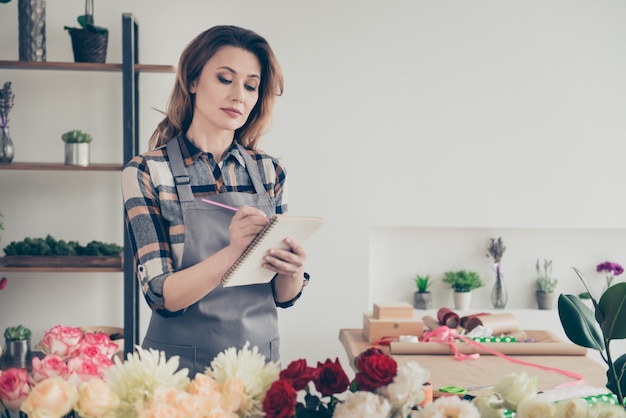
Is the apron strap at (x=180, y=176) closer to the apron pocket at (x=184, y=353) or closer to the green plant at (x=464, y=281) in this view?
the apron pocket at (x=184, y=353)

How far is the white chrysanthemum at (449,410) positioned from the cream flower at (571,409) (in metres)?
0.09

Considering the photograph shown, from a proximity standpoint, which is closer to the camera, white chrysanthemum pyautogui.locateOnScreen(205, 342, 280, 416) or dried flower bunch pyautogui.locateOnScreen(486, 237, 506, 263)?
white chrysanthemum pyautogui.locateOnScreen(205, 342, 280, 416)

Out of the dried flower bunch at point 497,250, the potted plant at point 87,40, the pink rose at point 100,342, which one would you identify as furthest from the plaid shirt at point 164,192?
the dried flower bunch at point 497,250

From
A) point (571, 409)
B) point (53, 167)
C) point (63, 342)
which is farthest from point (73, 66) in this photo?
point (571, 409)

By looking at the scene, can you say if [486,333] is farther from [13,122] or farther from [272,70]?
[13,122]

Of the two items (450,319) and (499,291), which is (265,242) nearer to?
(450,319)

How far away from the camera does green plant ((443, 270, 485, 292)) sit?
4.14m

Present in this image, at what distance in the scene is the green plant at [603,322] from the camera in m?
1.01

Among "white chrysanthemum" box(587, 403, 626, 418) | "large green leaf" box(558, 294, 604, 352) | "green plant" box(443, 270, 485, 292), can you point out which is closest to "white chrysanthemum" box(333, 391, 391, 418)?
"white chrysanthemum" box(587, 403, 626, 418)

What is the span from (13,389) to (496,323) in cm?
271

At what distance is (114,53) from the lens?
3980 mm

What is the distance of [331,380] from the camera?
919 mm

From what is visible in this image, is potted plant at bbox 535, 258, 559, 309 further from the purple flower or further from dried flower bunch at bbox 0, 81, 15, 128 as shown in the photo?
dried flower bunch at bbox 0, 81, 15, 128

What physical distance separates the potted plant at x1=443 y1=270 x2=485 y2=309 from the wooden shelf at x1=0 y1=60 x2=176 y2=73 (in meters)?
1.84
